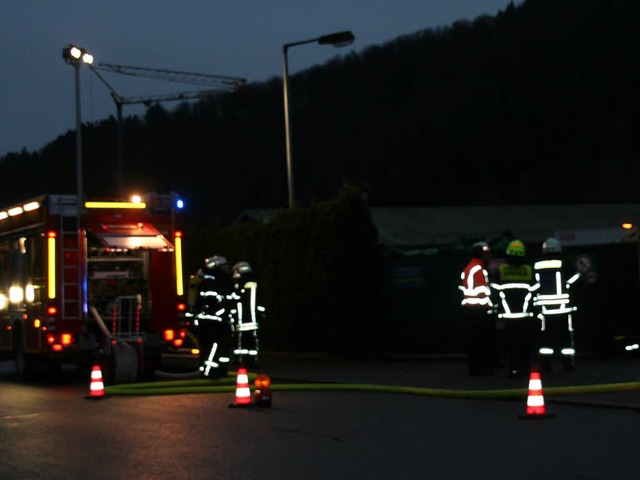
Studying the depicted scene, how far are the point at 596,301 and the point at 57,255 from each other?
29.8 feet

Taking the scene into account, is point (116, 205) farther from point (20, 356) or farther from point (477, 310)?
point (477, 310)

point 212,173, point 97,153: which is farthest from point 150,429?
point 212,173

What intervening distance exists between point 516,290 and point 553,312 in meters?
0.76

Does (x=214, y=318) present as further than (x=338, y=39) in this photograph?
No

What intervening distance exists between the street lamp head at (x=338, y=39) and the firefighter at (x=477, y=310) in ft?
29.2

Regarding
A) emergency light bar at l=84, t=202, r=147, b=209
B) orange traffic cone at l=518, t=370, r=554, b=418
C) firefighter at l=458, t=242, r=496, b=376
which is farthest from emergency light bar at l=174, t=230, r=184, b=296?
orange traffic cone at l=518, t=370, r=554, b=418

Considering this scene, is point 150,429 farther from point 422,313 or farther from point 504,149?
point 504,149

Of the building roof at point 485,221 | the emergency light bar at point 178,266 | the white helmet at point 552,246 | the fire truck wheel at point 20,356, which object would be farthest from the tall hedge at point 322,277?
the building roof at point 485,221

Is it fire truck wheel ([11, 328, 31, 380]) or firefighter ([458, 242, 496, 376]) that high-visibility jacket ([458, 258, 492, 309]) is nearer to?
firefighter ([458, 242, 496, 376])

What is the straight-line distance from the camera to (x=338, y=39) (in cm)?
2344

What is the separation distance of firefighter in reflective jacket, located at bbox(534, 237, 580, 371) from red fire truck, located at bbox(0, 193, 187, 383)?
20.3 feet

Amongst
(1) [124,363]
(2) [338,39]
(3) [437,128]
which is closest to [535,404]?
(1) [124,363]

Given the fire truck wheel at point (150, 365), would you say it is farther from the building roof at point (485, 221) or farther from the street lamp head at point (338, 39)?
the building roof at point (485, 221)

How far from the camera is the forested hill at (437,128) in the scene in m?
98.7
